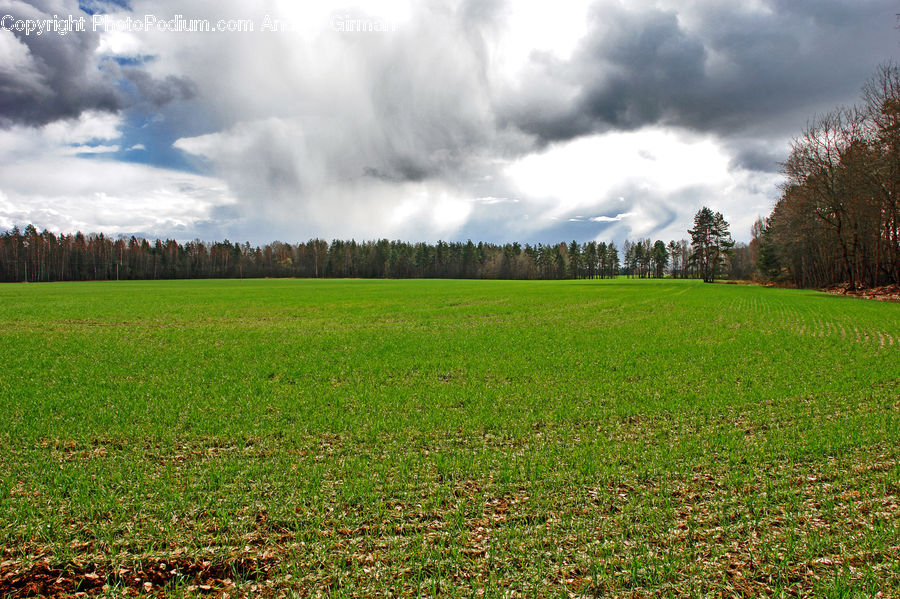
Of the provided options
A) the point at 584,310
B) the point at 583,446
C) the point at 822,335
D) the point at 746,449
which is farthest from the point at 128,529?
the point at 584,310

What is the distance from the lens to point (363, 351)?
1897 cm

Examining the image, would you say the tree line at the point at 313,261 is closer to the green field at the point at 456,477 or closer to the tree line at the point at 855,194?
the tree line at the point at 855,194

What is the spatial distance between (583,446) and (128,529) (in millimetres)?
7357

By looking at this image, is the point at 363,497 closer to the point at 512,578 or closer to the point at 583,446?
the point at 512,578

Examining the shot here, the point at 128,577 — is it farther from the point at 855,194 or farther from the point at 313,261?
the point at 313,261

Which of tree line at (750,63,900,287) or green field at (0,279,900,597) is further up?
tree line at (750,63,900,287)

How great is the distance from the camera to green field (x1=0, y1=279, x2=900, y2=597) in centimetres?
491

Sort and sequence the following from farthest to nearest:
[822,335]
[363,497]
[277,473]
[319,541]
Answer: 1. [822,335]
2. [277,473]
3. [363,497]
4. [319,541]

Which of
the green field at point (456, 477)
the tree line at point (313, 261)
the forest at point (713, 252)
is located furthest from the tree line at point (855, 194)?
the tree line at point (313, 261)

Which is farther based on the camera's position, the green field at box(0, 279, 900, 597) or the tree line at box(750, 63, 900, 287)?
the tree line at box(750, 63, 900, 287)

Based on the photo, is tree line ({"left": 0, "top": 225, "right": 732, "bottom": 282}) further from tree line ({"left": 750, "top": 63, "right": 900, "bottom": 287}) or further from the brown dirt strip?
the brown dirt strip

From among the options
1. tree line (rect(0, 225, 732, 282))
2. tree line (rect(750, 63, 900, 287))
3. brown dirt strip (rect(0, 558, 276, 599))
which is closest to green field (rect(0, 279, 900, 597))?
brown dirt strip (rect(0, 558, 276, 599))

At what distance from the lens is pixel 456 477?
7156 millimetres

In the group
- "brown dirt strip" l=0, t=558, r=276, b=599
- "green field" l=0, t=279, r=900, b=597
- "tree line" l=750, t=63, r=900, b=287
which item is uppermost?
"tree line" l=750, t=63, r=900, b=287
